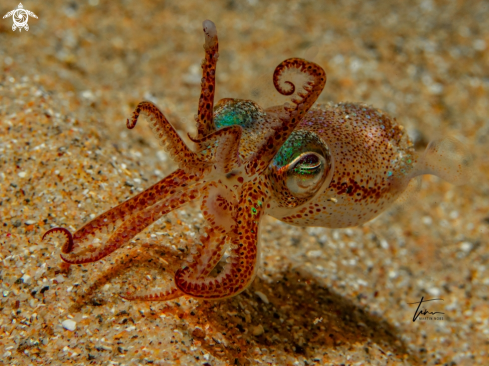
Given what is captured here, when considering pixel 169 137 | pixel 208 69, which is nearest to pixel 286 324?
pixel 169 137

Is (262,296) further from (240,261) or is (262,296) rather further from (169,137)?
(169,137)

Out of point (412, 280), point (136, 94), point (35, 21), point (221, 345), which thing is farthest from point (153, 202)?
point (35, 21)

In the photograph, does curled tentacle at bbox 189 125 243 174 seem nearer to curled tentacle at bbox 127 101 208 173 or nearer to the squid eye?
curled tentacle at bbox 127 101 208 173

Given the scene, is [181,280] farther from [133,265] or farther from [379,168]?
[379,168]

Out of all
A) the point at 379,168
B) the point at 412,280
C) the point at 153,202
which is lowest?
the point at 412,280

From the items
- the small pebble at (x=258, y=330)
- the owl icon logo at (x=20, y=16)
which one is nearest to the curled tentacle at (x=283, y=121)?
the small pebble at (x=258, y=330)
